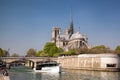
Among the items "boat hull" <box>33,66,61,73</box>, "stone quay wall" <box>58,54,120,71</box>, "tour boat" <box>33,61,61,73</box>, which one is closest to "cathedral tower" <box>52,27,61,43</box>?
"stone quay wall" <box>58,54,120,71</box>

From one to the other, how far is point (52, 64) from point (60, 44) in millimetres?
87581

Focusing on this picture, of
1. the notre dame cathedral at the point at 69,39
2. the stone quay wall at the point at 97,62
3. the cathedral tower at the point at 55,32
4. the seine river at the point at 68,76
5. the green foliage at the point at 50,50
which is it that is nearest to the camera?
the seine river at the point at 68,76

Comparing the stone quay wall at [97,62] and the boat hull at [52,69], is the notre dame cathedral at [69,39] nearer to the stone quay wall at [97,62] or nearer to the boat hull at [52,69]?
the stone quay wall at [97,62]

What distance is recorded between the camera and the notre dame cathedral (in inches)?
5143

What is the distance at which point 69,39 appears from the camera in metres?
148

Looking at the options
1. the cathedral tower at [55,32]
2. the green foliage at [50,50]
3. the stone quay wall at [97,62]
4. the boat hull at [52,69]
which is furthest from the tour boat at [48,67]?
the cathedral tower at [55,32]

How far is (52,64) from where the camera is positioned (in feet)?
190

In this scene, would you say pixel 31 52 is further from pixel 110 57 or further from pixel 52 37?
pixel 110 57

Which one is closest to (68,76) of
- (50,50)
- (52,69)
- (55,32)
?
(52,69)

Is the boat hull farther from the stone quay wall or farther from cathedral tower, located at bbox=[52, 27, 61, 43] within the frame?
cathedral tower, located at bbox=[52, 27, 61, 43]

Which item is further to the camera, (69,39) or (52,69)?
(69,39)

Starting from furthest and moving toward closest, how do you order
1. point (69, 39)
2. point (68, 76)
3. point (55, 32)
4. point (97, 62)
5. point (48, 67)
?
point (55, 32) → point (69, 39) → point (97, 62) → point (48, 67) → point (68, 76)

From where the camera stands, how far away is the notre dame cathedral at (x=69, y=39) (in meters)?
131

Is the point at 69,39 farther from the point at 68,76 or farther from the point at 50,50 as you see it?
the point at 68,76
